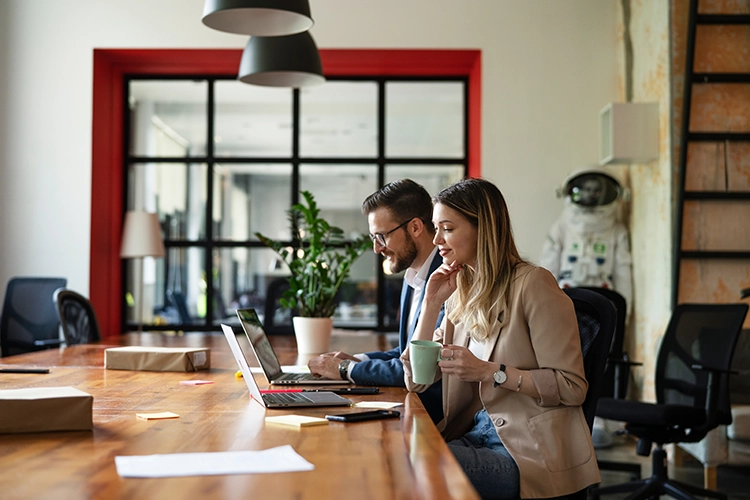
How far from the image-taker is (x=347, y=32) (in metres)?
5.84

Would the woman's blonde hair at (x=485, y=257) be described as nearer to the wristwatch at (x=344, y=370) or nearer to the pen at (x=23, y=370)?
the wristwatch at (x=344, y=370)

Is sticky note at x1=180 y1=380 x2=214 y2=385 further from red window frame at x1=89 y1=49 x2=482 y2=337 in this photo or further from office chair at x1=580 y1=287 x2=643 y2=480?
red window frame at x1=89 y1=49 x2=482 y2=337

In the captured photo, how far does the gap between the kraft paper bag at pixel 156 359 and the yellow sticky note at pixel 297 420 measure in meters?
0.92

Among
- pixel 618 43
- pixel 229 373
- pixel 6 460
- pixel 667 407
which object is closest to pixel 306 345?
pixel 229 373

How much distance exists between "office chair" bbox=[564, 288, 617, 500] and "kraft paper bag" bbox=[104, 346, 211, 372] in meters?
1.14

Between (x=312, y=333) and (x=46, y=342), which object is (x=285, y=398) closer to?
(x=312, y=333)

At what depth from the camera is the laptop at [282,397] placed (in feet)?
5.73

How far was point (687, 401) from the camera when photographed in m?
3.80

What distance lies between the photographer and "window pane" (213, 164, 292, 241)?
623 centimetres

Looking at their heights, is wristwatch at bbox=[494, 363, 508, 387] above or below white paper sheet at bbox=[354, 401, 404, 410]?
above

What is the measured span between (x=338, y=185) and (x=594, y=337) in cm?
441

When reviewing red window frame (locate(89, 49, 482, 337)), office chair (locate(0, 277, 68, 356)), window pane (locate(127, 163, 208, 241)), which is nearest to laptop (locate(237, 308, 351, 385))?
office chair (locate(0, 277, 68, 356))

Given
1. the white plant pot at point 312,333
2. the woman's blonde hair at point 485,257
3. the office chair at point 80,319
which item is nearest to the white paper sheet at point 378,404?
the woman's blonde hair at point 485,257

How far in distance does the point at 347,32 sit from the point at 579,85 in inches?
66.5
